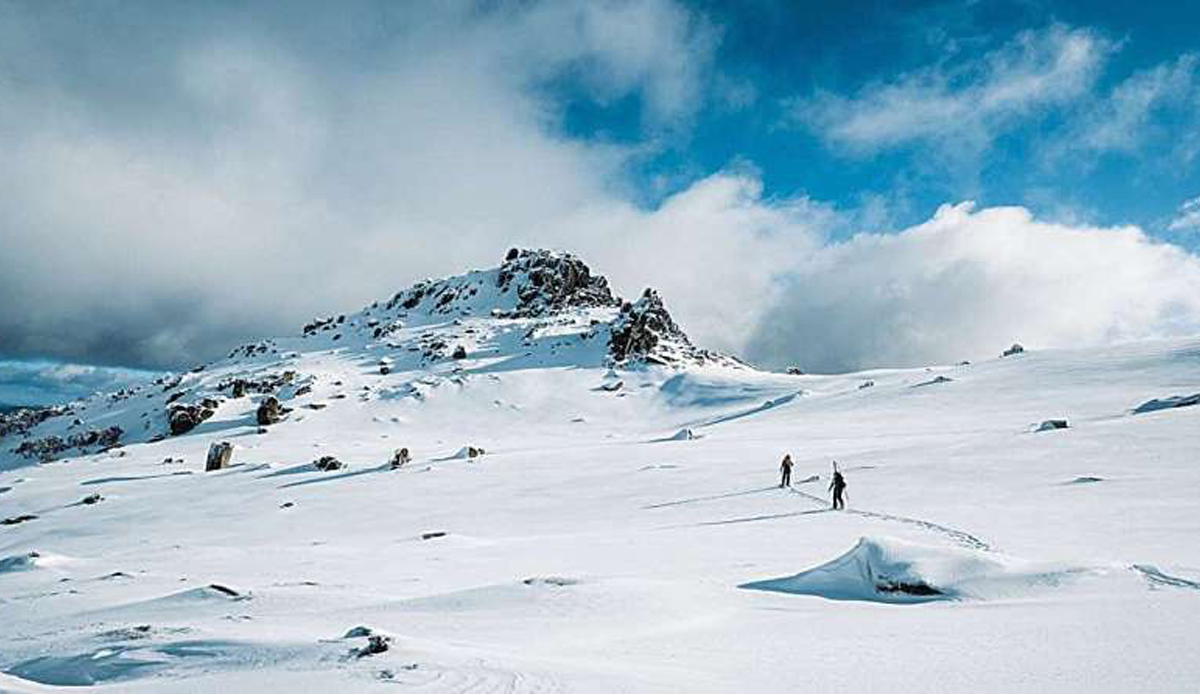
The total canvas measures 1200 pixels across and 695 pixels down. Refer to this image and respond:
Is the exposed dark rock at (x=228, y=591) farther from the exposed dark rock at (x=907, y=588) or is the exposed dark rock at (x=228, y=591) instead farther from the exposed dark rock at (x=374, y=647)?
the exposed dark rock at (x=907, y=588)

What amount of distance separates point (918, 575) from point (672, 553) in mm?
7544

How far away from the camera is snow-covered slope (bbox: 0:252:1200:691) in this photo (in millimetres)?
7574

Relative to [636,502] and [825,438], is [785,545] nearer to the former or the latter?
[636,502]

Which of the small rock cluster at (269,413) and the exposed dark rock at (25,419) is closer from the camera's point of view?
the small rock cluster at (269,413)

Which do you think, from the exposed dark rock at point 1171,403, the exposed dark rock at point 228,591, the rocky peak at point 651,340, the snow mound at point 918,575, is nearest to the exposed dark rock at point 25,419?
the rocky peak at point 651,340

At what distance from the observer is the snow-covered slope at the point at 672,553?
757cm

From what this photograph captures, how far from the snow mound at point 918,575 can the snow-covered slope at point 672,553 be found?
45 mm

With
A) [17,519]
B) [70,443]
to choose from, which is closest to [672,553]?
[17,519]

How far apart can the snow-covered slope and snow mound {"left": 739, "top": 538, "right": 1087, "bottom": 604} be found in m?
0.05

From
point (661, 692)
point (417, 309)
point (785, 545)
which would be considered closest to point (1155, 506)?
point (785, 545)

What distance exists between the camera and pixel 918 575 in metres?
11.1

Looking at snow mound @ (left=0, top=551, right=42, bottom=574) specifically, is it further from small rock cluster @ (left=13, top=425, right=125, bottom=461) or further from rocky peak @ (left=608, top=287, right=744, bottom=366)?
rocky peak @ (left=608, top=287, right=744, bottom=366)

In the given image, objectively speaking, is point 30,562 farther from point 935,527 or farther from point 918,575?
point 935,527

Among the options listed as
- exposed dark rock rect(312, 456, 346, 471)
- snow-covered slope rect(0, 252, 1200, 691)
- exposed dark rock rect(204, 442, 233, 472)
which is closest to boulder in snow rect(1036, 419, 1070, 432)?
snow-covered slope rect(0, 252, 1200, 691)
